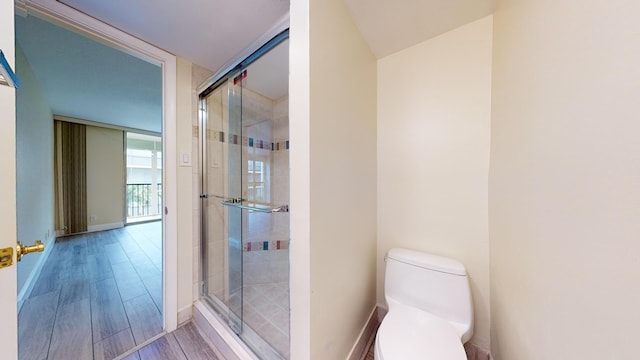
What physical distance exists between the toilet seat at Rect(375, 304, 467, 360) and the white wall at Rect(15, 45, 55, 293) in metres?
3.22

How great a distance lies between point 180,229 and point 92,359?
0.88 m

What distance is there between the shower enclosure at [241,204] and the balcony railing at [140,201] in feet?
16.5

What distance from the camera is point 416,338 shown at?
2.96 feet

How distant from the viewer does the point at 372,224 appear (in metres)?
1.45

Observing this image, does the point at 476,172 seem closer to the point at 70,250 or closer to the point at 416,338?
the point at 416,338

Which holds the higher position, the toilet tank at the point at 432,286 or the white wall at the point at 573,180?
the white wall at the point at 573,180

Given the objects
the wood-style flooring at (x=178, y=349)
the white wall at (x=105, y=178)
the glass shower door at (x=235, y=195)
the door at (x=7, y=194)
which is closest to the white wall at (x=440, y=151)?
the glass shower door at (x=235, y=195)

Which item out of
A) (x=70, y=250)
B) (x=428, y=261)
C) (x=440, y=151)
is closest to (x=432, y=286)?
(x=428, y=261)

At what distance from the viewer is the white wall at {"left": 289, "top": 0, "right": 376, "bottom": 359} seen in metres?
0.80

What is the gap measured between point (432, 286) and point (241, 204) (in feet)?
4.59

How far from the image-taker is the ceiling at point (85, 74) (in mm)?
1572

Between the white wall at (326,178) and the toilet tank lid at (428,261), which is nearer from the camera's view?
the white wall at (326,178)

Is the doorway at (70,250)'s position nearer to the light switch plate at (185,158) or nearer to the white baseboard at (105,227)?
the white baseboard at (105,227)

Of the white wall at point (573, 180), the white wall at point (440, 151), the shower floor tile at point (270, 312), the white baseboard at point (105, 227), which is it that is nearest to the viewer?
the white wall at point (573, 180)
